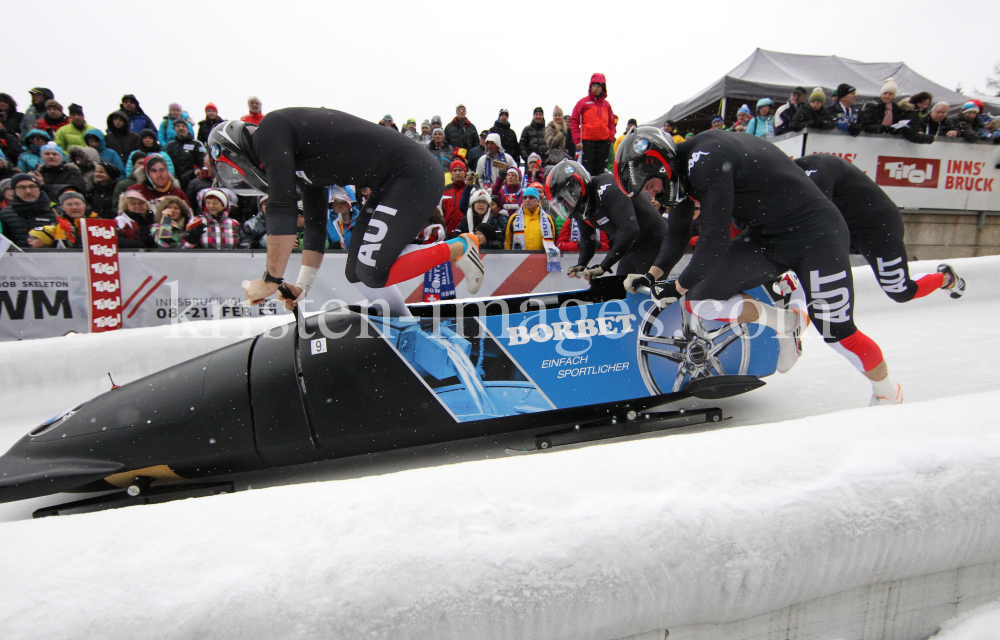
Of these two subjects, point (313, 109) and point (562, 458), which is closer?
point (562, 458)

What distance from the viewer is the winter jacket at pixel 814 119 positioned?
7.07 meters

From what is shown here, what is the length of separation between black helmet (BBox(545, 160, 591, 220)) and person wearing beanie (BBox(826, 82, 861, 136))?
5.49 m

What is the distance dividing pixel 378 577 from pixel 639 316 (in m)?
1.80

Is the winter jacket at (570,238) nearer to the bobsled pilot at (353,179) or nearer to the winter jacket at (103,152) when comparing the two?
the bobsled pilot at (353,179)

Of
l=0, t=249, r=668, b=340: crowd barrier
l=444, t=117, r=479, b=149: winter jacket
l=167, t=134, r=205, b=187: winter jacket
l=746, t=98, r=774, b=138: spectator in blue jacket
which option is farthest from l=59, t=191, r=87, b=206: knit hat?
l=746, t=98, r=774, b=138: spectator in blue jacket

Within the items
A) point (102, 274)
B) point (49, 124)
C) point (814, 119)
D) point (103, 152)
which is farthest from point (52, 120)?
point (814, 119)

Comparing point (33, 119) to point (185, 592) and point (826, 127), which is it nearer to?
point (185, 592)

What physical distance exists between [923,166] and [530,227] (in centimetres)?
583

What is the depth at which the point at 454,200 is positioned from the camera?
20.9ft

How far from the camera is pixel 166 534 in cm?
91

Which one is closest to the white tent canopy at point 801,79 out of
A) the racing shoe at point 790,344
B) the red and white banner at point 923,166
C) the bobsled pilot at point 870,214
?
the red and white banner at point 923,166

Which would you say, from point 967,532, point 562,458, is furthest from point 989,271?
point 562,458

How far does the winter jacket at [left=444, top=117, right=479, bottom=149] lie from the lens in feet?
26.9

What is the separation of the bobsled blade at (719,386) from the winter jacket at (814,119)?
6.15 metres
